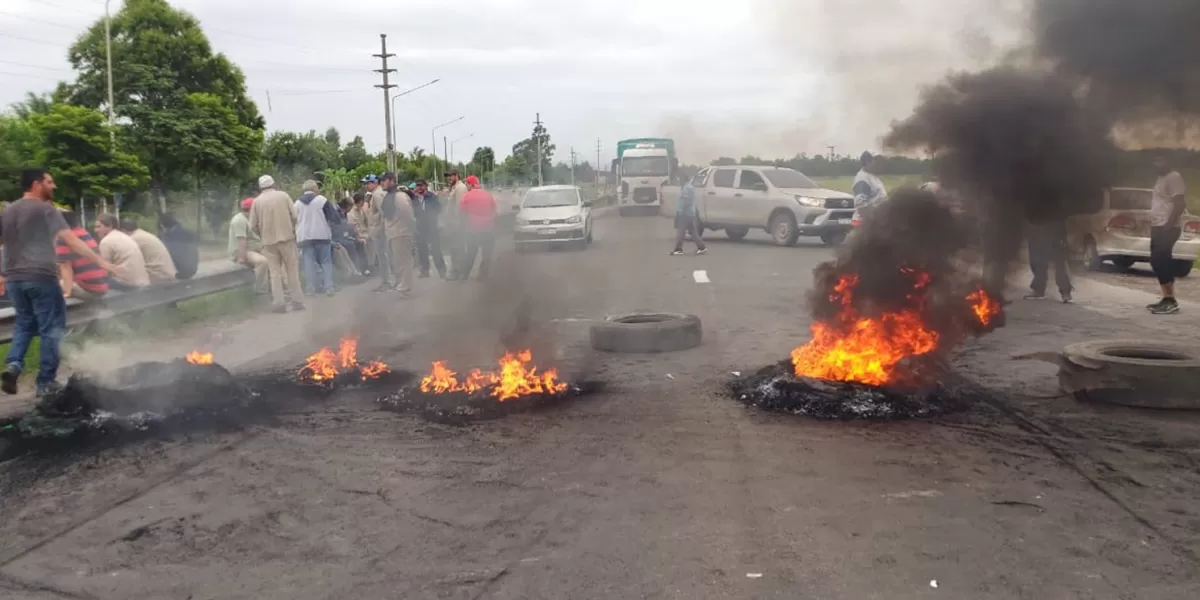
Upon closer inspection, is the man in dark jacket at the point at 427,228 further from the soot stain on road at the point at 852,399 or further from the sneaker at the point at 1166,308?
the sneaker at the point at 1166,308

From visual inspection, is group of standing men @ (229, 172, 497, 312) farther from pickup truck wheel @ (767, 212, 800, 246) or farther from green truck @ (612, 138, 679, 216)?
green truck @ (612, 138, 679, 216)

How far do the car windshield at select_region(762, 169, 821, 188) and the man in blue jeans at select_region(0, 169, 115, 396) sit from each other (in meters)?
17.4

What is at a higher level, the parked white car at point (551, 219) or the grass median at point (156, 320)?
the parked white car at point (551, 219)

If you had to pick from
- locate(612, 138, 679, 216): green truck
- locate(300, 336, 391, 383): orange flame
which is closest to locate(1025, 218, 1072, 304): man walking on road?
locate(300, 336, 391, 383): orange flame

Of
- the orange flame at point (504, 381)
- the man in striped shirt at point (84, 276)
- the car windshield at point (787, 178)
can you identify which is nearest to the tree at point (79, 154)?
the car windshield at point (787, 178)

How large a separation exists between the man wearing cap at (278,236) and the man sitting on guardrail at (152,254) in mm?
1693

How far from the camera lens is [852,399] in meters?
6.71

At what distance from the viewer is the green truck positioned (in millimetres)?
38406

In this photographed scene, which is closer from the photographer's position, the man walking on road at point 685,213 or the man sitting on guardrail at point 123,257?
the man sitting on guardrail at point 123,257

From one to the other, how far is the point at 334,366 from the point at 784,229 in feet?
52.4

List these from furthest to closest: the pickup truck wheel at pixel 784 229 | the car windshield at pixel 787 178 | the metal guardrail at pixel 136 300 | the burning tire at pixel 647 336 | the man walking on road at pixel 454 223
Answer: the car windshield at pixel 787 178 < the pickup truck wheel at pixel 784 229 < the man walking on road at pixel 454 223 < the burning tire at pixel 647 336 < the metal guardrail at pixel 136 300

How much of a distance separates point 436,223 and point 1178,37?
1271cm

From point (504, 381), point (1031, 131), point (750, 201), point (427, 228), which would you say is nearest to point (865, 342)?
point (1031, 131)

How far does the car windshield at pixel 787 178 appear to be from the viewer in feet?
74.3
